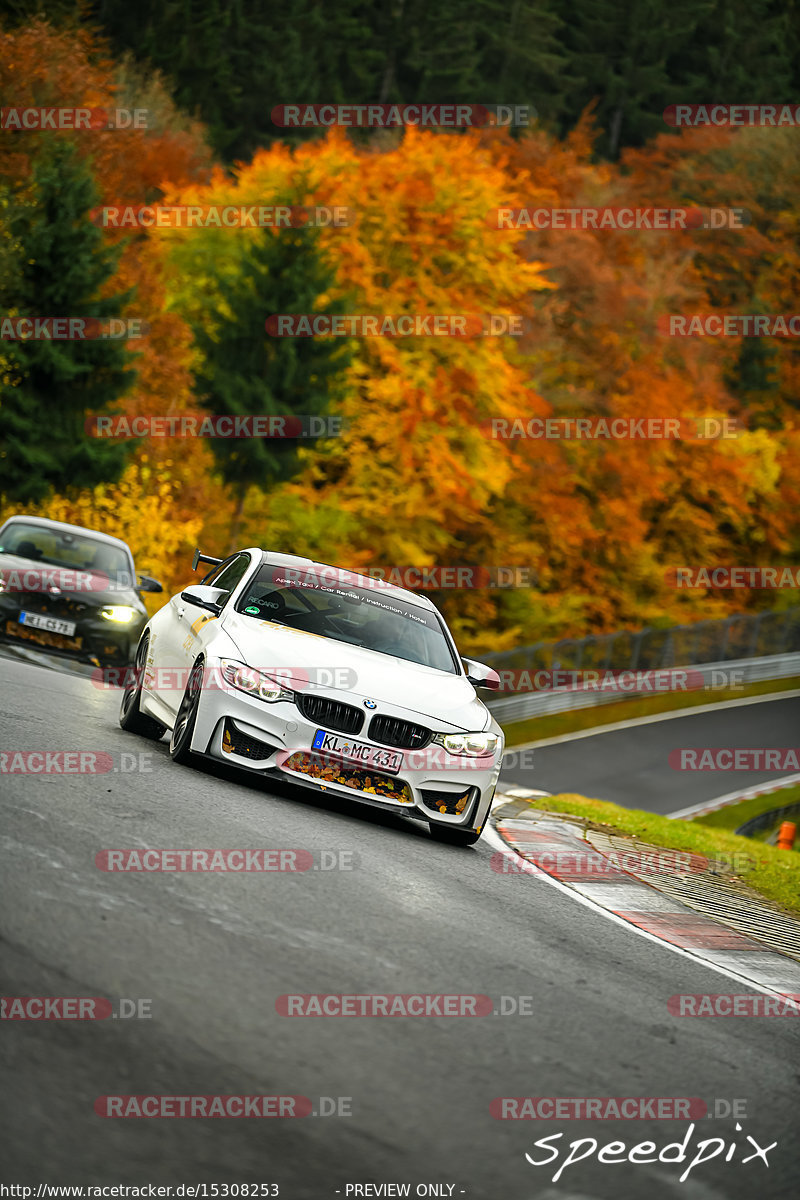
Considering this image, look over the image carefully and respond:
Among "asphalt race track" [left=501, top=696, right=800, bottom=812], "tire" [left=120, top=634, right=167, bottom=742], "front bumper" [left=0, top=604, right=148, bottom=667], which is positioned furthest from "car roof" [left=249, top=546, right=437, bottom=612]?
"asphalt race track" [left=501, top=696, right=800, bottom=812]

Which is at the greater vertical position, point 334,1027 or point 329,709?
point 334,1027

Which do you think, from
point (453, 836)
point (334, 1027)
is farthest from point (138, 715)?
point (334, 1027)

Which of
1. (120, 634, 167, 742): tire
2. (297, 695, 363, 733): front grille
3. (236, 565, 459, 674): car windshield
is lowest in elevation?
(120, 634, 167, 742): tire

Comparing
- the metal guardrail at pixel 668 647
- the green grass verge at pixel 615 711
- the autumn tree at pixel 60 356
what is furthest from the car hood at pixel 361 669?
the metal guardrail at pixel 668 647

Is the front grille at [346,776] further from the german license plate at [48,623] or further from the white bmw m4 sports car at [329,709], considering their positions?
the german license plate at [48,623]

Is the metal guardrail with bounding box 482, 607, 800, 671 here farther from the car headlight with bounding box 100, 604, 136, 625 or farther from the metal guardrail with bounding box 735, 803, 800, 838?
the car headlight with bounding box 100, 604, 136, 625

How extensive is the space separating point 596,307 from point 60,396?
70.8ft

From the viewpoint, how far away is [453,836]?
1046 cm

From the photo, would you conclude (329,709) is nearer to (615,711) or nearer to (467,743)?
(467,743)

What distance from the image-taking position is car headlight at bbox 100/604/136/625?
1770 cm

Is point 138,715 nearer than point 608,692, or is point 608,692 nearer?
point 138,715

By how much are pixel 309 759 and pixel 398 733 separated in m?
Answer: 0.64

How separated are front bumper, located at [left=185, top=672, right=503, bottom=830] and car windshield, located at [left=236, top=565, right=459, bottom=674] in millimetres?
1161

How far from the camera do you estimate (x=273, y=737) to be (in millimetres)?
9750
